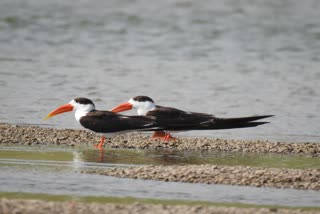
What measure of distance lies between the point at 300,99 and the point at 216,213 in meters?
9.03

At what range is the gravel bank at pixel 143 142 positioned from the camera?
1205cm

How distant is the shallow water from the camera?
15.9 meters

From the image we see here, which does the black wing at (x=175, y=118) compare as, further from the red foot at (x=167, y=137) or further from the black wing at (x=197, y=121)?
the red foot at (x=167, y=137)

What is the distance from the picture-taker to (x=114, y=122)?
12016 mm

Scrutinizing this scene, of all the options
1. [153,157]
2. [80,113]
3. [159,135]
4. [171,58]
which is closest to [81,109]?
[80,113]

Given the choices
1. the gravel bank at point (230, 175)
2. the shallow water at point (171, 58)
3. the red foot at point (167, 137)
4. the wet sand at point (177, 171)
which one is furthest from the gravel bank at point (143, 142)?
the gravel bank at point (230, 175)

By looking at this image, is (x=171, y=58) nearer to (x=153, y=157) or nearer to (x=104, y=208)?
(x=153, y=157)

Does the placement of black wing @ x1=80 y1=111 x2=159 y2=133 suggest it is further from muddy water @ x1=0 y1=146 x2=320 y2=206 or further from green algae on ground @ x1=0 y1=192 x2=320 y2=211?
green algae on ground @ x1=0 y1=192 x2=320 y2=211

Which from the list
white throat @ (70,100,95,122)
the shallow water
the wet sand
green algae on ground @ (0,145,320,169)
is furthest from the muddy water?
the shallow water

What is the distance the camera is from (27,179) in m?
9.63

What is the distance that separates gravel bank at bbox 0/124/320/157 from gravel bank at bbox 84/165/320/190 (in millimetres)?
1878

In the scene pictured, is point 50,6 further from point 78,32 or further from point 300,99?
point 300,99

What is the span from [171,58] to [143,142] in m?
10.5

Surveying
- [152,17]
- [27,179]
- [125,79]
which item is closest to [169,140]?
[27,179]
